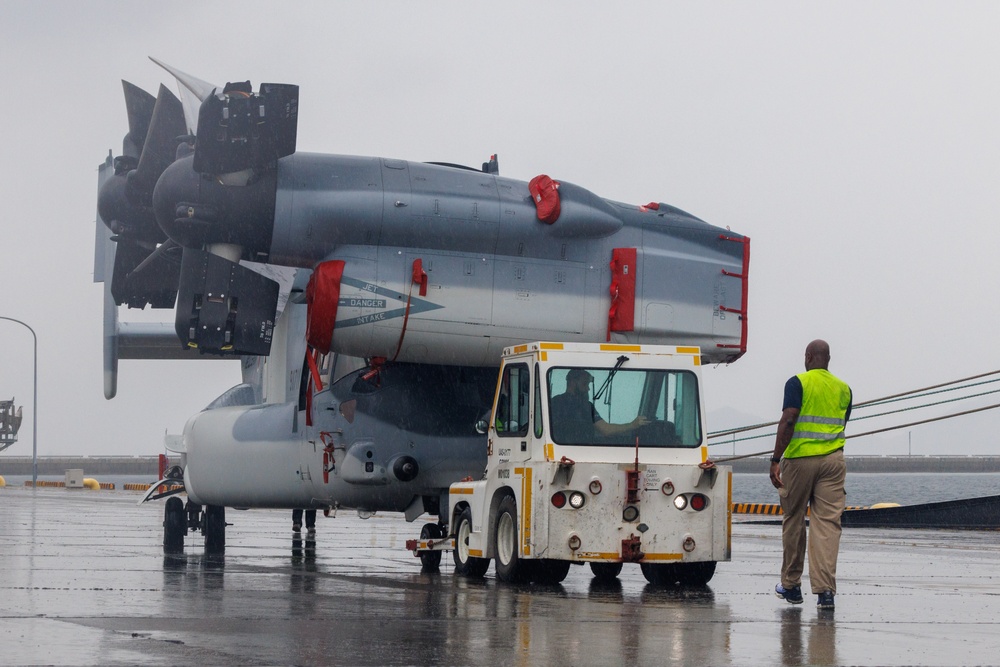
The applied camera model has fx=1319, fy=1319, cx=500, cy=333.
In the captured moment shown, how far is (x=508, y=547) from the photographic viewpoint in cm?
1252

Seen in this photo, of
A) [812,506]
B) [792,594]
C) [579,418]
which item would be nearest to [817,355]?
[812,506]

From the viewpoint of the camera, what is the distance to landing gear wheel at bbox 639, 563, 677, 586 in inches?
→ 501

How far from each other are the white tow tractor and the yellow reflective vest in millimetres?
1790

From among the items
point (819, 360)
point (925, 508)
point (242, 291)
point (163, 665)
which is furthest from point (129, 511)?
point (163, 665)

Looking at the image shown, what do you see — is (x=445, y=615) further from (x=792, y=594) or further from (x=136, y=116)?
(x=136, y=116)

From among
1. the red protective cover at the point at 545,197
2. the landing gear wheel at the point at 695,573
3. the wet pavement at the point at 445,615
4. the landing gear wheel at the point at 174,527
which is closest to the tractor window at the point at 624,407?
the landing gear wheel at the point at 695,573

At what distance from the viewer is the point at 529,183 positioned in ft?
49.6

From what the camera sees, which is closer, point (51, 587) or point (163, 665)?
point (163, 665)

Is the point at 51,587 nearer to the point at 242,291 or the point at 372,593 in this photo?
the point at 372,593

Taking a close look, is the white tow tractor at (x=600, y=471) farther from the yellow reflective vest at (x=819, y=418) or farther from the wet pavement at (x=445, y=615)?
the yellow reflective vest at (x=819, y=418)

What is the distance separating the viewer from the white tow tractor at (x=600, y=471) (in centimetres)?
1193

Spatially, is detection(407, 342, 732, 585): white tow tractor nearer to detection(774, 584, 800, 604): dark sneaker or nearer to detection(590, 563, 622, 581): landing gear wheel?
detection(590, 563, 622, 581): landing gear wheel

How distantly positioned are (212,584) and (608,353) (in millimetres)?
4261

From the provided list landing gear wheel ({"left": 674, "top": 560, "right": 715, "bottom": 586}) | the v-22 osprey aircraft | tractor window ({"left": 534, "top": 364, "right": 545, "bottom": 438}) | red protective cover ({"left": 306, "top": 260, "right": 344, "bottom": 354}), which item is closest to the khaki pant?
landing gear wheel ({"left": 674, "top": 560, "right": 715, "bottom": 586})
